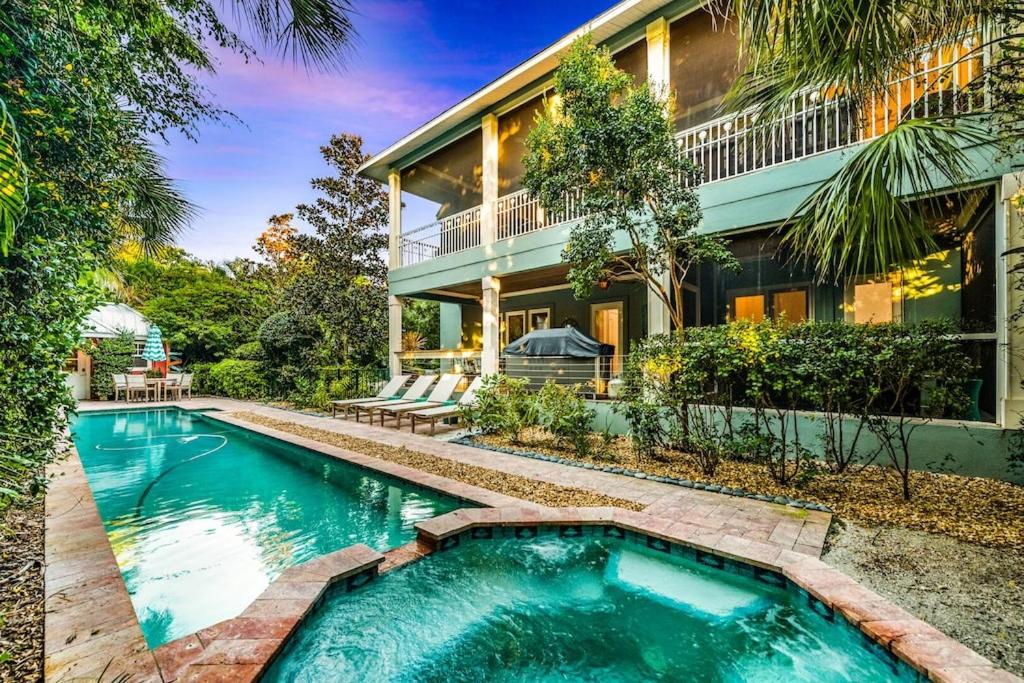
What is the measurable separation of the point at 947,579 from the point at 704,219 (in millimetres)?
5498

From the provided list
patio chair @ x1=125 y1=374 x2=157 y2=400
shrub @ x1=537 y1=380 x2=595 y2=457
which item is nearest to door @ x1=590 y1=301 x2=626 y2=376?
shrub @ x1=537 y1=380 x2=595 y2=457

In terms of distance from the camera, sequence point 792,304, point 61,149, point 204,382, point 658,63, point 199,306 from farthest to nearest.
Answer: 1. point 199,306
2. point 204,382
3. point 792,304
4. point 658,63
5. point 61,149

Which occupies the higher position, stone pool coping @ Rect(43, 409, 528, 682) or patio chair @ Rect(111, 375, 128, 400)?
patio chair @ Rect(111, 375, 128, 400)

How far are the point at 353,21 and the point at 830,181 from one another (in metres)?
4.78

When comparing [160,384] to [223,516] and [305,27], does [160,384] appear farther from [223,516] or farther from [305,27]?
[305,27]

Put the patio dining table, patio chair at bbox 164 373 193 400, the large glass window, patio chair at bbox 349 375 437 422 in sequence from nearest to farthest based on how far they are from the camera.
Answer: the large glass window
patio chair at bbox 349 375 437 422
the patio dining table
patio chair at bbox 164 373 193 400

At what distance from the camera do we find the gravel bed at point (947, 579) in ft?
8.07

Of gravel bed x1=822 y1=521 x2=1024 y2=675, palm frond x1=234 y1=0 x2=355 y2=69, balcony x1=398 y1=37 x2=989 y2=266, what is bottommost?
gravel bed x1=822 y1=521 x2=1024 y2=675

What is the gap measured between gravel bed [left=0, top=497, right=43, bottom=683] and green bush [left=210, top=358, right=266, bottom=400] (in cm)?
1210

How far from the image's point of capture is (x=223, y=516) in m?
4.94

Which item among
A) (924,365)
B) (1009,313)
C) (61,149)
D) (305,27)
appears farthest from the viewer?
(1009,313)

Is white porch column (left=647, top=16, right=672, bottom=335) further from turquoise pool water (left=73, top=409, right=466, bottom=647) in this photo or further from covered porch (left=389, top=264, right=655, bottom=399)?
turquoise pool water (left=73, top=409, right=466, bottom=647)

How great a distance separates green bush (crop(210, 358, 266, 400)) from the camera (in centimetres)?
1574

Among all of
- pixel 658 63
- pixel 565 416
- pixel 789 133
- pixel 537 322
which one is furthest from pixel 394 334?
pixel 789 133
